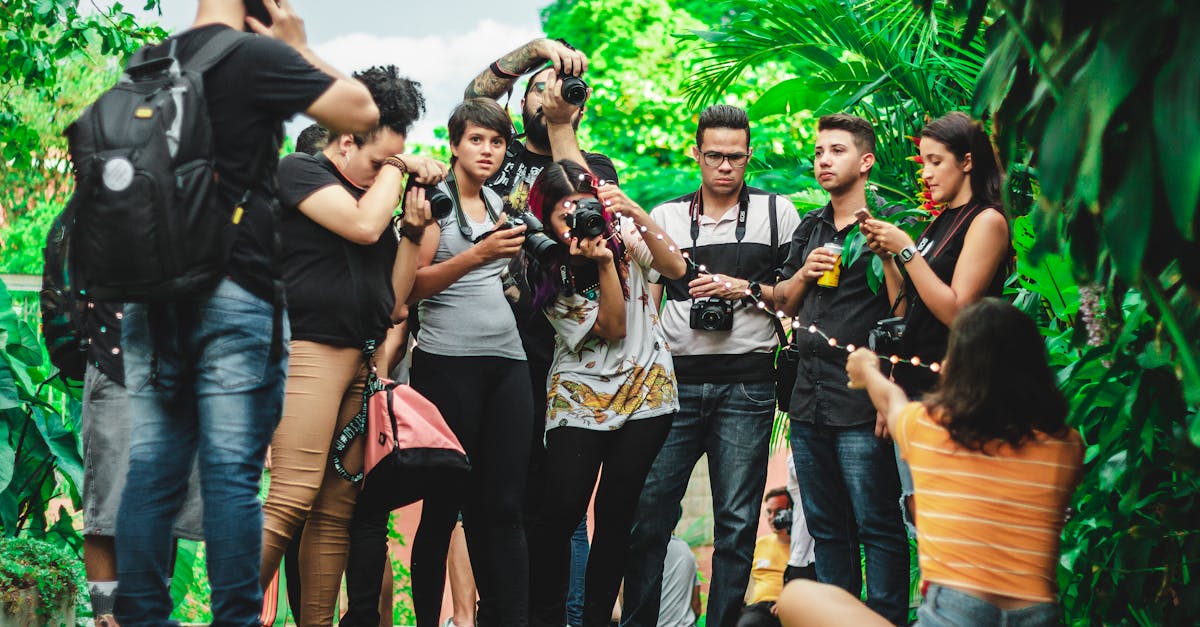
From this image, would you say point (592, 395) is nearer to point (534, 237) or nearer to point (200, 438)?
point (534, 237)

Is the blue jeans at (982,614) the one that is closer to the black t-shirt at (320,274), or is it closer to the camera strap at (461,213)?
the black t-shirt at (320,274)

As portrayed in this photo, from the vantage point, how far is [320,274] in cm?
395

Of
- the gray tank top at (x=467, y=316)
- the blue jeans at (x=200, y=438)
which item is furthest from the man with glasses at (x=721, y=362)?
the blue jeans at (x=200, y=438)

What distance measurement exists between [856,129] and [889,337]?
951mm

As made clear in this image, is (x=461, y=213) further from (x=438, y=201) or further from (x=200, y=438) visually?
(x=200, y=438)

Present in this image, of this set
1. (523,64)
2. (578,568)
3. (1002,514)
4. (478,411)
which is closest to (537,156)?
(523,64)

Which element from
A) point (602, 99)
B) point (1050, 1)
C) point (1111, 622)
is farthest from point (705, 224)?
point (602, 99)

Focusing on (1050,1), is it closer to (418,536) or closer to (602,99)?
(418,536)

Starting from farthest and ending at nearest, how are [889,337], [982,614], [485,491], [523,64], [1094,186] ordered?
[523,64] < [485,491] < [889,337] < [982,614] < [1094,186]

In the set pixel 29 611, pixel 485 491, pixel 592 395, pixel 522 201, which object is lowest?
pixel 29 611

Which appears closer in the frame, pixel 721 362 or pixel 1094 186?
pixel 1094 186

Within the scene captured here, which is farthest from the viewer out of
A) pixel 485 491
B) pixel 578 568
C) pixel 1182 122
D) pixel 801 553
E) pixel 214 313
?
pixel 801 553

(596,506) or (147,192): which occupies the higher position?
(147,192)

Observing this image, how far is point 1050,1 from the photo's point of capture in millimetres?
2166
